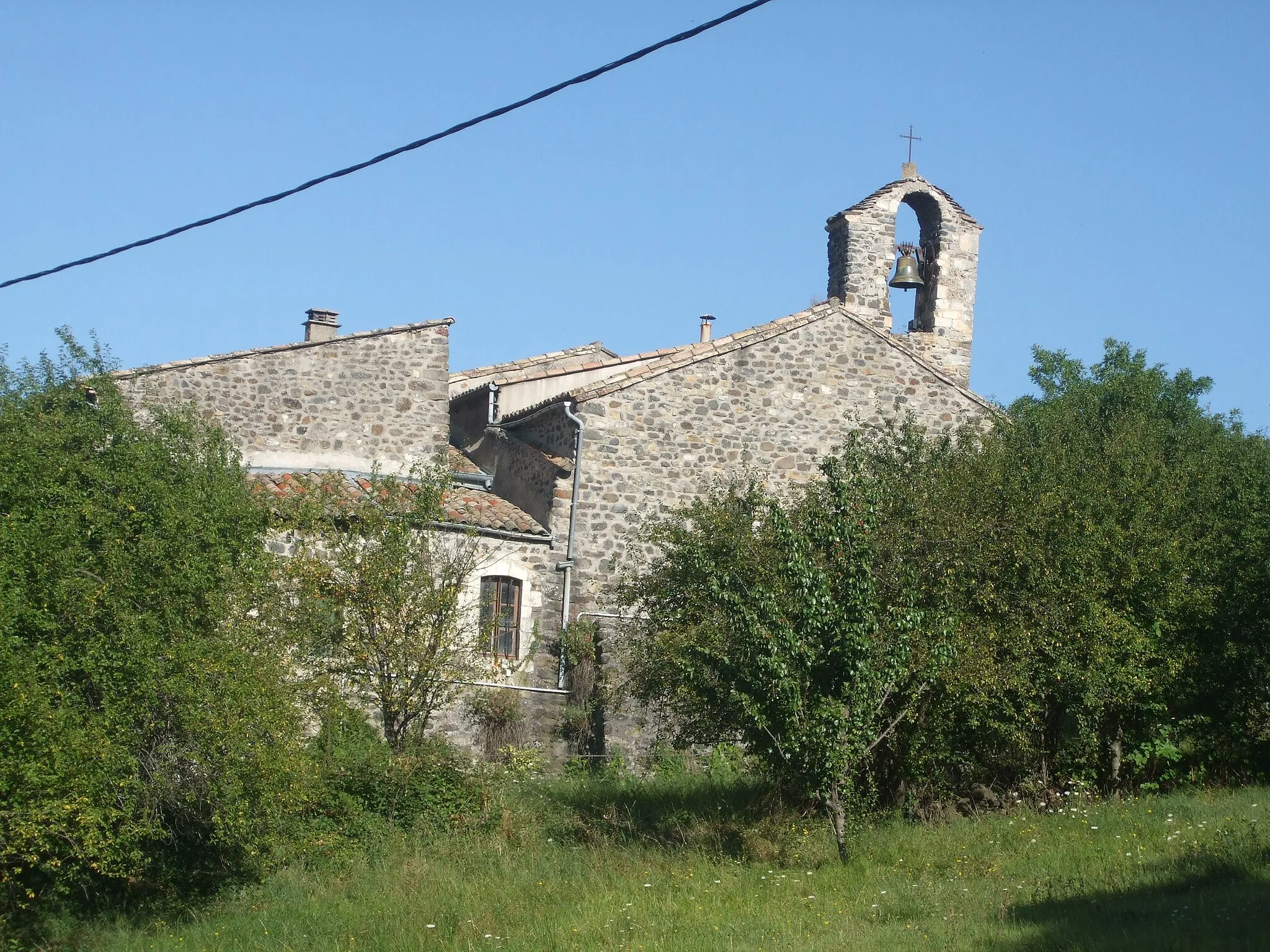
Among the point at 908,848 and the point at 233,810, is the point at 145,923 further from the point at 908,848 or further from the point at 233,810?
the point at 908,848

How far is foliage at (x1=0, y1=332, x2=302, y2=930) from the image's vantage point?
460 inches

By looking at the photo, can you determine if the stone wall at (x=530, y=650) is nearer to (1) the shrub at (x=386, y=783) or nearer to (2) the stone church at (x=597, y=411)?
(2) the stone church at (x=597, y=411)

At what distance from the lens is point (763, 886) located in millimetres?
12352

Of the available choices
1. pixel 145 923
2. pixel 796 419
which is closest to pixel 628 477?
pixel 796 419

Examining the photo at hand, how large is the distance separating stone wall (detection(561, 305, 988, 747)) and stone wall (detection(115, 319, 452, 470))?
113 inches

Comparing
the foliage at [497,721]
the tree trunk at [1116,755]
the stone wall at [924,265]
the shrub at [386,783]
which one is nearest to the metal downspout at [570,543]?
the foliage at [497,721]

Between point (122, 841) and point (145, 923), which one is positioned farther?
point (145, 923)

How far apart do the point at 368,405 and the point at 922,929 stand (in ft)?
42.7

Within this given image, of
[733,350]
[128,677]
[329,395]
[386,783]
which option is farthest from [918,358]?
[128,677]

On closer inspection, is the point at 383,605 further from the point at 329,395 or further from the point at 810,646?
the point at 329,395

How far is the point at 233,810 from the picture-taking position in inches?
512

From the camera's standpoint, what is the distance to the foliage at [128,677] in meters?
11.7

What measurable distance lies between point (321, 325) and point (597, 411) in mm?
5343

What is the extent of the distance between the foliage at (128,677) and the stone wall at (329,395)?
5.16 metres
